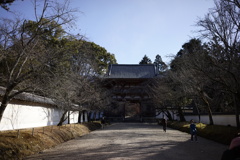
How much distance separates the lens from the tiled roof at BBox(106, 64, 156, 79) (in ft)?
139

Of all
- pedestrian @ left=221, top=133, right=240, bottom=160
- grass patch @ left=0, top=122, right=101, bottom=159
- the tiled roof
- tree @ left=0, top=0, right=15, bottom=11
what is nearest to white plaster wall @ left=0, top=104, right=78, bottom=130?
grass patch @ left=0, top=122, right=101, bottom=159

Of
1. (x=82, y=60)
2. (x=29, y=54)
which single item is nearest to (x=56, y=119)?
(x=82, y=60)

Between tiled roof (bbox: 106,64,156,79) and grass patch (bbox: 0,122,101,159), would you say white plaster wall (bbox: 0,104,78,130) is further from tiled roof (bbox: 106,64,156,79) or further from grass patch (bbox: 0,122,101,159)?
tiled roof (bbox: 106,64,156,79)

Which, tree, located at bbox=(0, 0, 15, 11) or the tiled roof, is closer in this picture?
tree, located at bbox=(0, 0, 15, 11)

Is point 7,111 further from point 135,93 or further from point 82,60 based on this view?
point 135,93

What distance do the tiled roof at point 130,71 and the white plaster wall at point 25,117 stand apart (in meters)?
25.0

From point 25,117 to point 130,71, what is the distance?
108 feet

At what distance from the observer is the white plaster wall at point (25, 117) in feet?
36.8

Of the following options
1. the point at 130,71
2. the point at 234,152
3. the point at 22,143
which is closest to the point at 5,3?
the point at 22,143

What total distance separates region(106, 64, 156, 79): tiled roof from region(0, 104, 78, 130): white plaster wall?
24953mm

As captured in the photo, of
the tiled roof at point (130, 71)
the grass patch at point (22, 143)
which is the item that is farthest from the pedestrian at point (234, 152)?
the tiled roof at point (130, 71)

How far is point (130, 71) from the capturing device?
44812mm

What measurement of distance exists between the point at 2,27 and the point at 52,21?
1.81 m

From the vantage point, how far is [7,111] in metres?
11.2
